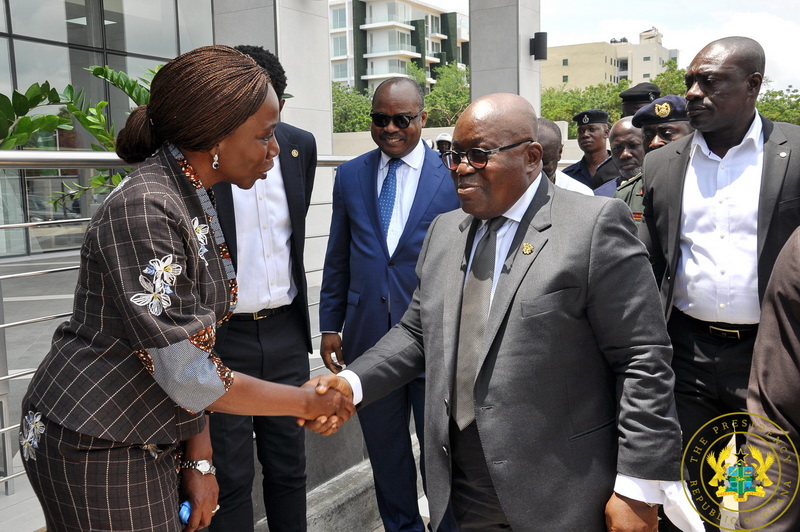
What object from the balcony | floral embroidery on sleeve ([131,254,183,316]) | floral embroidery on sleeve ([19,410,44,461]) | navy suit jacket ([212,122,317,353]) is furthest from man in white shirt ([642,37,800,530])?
the balcony

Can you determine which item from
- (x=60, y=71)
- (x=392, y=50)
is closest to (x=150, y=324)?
(x=60, y=71)

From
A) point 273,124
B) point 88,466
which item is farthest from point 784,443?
point 88,466

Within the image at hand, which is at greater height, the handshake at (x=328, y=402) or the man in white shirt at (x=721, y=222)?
the man in white shirt at (x=721, y=222)

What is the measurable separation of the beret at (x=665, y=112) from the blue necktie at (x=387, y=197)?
1690 mm

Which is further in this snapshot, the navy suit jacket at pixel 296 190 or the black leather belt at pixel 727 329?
the navy suit jacket at pixel 296 190

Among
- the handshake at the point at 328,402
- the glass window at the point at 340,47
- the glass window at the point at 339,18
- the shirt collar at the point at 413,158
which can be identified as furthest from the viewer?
the glass window at the point at 339,18

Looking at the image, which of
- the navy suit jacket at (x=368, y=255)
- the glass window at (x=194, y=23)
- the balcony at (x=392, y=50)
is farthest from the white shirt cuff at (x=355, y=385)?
the balcony at (x=392, y=50)

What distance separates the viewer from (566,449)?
223 cm

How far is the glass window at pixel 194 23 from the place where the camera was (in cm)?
1627

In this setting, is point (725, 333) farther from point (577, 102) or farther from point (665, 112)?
point (577, 102)

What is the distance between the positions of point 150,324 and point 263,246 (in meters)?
1.53

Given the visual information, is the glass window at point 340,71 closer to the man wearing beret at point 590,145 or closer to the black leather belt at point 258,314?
the man wearing beret at point 590,145

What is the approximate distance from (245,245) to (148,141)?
1.25 metres

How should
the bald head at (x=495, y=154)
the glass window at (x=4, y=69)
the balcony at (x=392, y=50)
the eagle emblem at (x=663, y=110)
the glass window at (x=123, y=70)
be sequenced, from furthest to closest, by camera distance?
the balcony at (x=392, y=50) < the glass window at (x=123, y=70) < the glass window at (x=4, y=69) < the eagle emblem at (x=663, y=110) < the bald head at (x=495, y=154)
